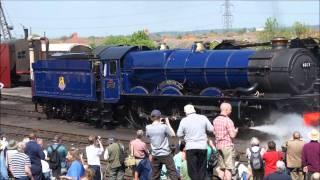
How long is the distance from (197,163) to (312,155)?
6.81ft

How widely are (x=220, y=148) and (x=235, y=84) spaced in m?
10.8

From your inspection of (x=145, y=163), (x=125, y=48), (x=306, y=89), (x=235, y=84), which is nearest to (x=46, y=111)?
(x=125, y=48)

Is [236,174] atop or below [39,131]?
atop

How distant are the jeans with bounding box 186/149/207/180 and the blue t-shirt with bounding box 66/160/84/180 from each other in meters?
2.10

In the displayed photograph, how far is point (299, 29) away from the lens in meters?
51.4

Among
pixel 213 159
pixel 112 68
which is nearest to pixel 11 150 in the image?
pixel 213 159

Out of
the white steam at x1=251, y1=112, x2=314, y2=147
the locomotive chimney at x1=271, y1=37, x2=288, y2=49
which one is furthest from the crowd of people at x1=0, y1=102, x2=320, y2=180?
the locomotive chimney at x1=271, y1=37, x2=288, y2=49

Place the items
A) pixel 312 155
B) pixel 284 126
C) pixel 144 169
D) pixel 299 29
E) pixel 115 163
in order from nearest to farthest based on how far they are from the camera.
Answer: pixel 312 155
pixel 144 169
pixel 115 163
pixel 284 126
pixel 299 29

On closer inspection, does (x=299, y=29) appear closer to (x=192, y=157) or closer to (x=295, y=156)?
(x=295, y=156)

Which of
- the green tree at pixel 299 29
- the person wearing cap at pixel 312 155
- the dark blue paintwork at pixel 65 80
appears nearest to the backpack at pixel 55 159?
the person wearing cap at pixel 312 155

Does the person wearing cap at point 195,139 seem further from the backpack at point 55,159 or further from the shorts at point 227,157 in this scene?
the backpack at point 55,159

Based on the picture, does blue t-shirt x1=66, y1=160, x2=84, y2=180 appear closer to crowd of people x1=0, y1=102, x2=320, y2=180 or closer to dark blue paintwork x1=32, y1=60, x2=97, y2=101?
crowd of people x1=0, y1=102, x2=320, y2=180

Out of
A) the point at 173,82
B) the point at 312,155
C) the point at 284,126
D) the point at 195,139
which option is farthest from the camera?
the point at 173,82

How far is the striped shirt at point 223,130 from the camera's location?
418 inches
